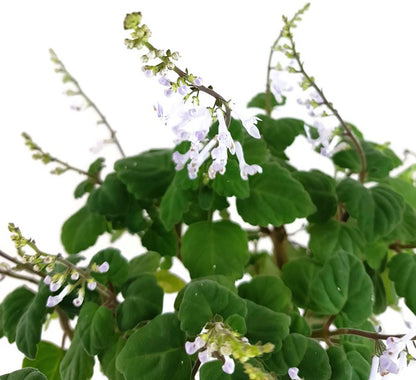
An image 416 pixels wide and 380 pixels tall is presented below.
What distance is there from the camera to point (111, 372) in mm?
623

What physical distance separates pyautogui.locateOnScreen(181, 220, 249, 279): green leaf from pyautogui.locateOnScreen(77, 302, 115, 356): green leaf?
110 mm

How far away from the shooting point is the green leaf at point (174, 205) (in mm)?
660

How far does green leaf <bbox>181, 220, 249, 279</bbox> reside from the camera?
2.18ft

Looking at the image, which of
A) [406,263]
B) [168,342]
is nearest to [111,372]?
[168,342]

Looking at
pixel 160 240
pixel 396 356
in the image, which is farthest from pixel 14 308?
pixel 396 356

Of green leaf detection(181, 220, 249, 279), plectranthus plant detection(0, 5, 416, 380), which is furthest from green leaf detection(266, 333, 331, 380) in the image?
green leaf detection(181, 220, 249, 279)

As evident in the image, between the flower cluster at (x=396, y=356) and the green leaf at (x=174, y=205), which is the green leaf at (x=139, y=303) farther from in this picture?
the flower cluster at (x=396, y=356)

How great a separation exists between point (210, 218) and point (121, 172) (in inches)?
4.5

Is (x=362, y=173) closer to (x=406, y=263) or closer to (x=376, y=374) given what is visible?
(x=406, y=263)

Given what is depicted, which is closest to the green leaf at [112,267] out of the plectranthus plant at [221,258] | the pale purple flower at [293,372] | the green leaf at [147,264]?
the plectranthus plant at [221,258]

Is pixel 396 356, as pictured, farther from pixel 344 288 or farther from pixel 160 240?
pixel 160 240

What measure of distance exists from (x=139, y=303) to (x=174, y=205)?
0.37 ft

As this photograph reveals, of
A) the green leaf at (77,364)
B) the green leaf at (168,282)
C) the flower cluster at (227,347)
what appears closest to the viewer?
the flower cluster at (227,347)

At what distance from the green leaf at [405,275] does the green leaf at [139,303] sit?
0.87 ft
